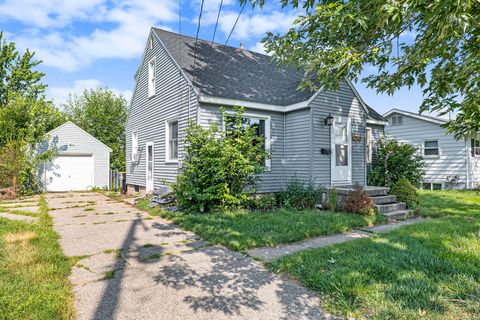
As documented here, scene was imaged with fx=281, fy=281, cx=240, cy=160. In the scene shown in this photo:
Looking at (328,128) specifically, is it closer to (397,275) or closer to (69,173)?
(397,275)

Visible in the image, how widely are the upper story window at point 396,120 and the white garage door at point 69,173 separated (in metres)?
18.8

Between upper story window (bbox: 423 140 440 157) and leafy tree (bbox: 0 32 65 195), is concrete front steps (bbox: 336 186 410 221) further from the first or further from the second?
leafy tree (bbox: 0 32 65 195)

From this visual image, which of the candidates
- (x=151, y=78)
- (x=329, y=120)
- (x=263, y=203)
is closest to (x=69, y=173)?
(x=151, y=78)

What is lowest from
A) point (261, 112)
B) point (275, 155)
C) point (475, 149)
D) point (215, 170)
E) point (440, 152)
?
point (215, 170)

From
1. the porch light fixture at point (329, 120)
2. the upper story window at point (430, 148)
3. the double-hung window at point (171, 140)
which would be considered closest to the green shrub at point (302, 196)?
the porch light fixture at point (329, 120)

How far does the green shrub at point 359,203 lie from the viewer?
7113 millimetres

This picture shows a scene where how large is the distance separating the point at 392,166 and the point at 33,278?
39.8ft

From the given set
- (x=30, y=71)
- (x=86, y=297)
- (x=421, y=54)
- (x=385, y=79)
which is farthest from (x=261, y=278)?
(x=30, y=71)

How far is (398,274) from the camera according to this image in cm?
327

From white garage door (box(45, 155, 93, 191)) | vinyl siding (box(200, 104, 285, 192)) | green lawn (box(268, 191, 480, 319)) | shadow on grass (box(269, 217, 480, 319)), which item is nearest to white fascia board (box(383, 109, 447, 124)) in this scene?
vinyl siding (box(200, 104, 285, 192))

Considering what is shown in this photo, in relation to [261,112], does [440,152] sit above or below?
below

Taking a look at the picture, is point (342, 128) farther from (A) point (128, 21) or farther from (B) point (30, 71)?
(B) point (30, 71)

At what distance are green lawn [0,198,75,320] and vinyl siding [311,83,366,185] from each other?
7142 millimetres

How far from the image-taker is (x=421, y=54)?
447 cm
